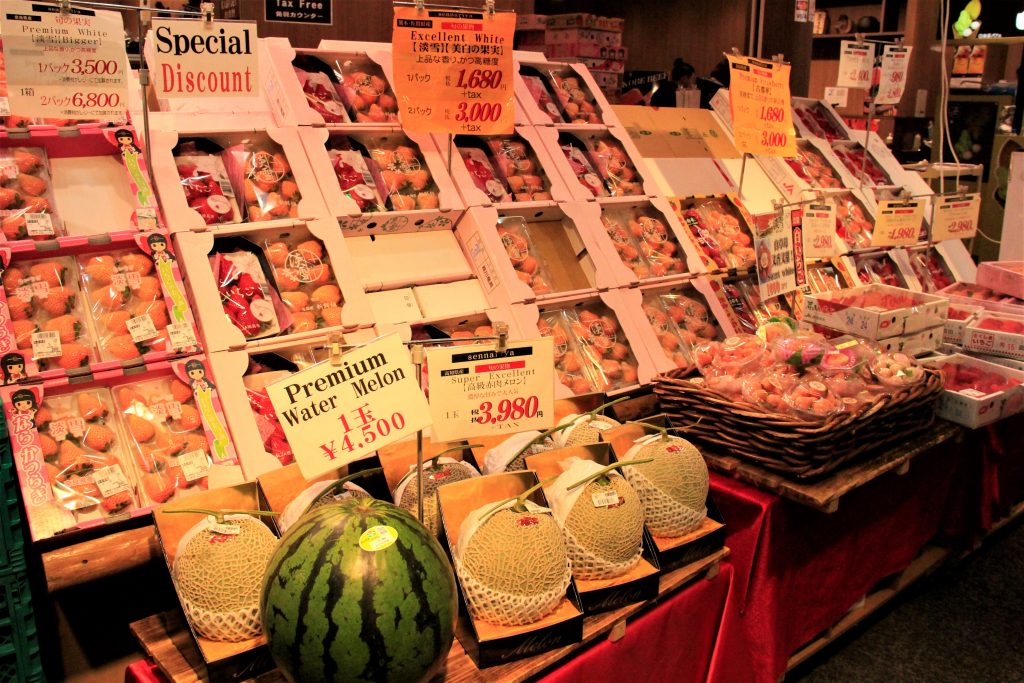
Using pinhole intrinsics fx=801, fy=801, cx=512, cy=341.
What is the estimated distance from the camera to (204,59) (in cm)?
193

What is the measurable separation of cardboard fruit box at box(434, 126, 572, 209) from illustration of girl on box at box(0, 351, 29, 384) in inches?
50.8

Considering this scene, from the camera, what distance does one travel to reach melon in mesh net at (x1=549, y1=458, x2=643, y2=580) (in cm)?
145

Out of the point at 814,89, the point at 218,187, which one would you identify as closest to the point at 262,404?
the point at 218,187

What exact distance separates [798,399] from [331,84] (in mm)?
1715

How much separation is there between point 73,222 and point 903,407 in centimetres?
224

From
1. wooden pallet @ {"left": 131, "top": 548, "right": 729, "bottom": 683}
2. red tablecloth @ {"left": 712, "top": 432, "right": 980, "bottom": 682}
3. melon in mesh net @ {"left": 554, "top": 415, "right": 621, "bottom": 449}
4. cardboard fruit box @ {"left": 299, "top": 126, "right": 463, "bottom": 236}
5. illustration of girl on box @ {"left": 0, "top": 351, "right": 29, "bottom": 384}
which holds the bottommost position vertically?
red tablecloth @ {"left": 712, "top": 432, "right": 980, "bottom": 682}

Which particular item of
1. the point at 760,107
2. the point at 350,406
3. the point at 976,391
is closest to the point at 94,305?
the point at 350,406

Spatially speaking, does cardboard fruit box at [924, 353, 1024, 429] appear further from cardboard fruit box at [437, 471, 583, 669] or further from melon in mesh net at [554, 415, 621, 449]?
cardboard fruit box at [437, 471, 583, 669]

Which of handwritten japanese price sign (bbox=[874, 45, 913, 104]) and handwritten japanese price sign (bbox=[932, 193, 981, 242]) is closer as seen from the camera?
handwritten japanese price sign (bbox=[932, 193, 981, 242])

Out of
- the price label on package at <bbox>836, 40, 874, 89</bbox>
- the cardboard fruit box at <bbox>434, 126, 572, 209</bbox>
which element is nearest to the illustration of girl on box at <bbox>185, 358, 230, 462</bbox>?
the cardboard fruit box at <bbox>434, 126, 572, 209</bbox>

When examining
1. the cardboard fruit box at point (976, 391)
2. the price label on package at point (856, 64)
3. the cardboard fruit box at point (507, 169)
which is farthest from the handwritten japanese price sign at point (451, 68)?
the price label on package at point (856, 64)

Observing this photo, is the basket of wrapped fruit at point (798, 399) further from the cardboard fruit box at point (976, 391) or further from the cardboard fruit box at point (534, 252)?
the cardboard fruit box at point (534, 252)

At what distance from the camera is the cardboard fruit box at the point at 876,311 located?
254 cm

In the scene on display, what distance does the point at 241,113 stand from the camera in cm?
237
